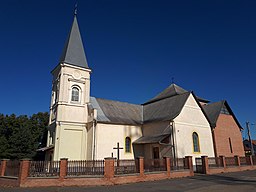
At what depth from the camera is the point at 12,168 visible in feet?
44.1

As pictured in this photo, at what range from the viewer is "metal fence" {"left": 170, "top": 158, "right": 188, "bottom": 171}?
16688 millimetres

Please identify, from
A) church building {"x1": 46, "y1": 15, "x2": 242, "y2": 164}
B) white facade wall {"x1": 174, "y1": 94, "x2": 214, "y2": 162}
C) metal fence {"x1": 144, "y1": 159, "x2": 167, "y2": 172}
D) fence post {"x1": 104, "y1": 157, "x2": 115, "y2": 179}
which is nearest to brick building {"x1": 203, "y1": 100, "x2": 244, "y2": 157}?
church building {"x1": 46, "y1": 15, "x2": 242, "y2": 164}

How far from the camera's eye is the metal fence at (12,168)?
12852 mm

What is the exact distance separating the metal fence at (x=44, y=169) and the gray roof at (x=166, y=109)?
12767 mm

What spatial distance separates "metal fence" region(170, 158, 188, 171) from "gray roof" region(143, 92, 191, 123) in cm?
528

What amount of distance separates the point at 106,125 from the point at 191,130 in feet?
30.9

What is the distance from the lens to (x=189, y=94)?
950 inches

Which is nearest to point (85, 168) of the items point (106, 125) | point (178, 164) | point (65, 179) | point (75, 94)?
point (65, 179)

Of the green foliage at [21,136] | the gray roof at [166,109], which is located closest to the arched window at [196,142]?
the gray roof at [166,109]

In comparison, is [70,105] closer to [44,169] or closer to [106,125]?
[106,125]

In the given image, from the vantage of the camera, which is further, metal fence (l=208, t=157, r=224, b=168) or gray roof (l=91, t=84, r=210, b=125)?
gray roof (l=91, t=84, r=210, b=125)

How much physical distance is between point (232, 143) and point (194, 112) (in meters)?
7.89

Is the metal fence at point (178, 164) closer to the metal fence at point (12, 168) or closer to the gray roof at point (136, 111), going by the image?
the gray roof at point (136, 111)

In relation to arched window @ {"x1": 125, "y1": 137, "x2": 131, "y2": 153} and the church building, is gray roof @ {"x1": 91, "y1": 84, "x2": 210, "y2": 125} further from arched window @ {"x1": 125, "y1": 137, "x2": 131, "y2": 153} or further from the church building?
arched window @ {"x1": 125, "y1": 137, "x2": 131, "y2": 153}
